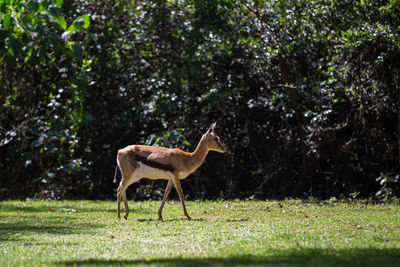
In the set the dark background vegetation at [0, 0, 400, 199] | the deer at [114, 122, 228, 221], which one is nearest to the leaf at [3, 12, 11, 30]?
the deer at [114, 122, 228, 221]

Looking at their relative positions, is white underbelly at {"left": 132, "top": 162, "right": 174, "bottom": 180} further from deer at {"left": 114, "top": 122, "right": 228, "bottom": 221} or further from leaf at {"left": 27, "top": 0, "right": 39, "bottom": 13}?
leaf at {"left": 27, "top": 0, "right": 39, "bottom": 13}

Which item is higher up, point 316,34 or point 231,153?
point 316,34

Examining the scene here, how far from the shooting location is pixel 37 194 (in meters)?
17.0

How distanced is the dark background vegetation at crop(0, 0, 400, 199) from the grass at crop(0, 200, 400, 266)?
2.62m

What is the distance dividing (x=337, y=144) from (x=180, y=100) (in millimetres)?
4197

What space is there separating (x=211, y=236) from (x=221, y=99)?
785 cm

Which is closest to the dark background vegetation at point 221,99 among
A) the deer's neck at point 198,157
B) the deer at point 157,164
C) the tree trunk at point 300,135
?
the tree trunk at point 300,135

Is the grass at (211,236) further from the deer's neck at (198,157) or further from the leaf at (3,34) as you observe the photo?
the leaf at (3,34)

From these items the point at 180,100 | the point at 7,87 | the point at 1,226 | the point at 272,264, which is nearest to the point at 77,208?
the point at 1,226

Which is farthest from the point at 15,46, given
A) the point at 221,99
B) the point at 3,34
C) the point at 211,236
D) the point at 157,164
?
the point at 221,99

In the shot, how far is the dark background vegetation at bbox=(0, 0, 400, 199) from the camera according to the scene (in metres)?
14.3

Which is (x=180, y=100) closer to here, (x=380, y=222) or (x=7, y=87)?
(x=7, y=87)

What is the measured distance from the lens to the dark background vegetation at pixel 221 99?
14.3m

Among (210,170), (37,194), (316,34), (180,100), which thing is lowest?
(37,194)
